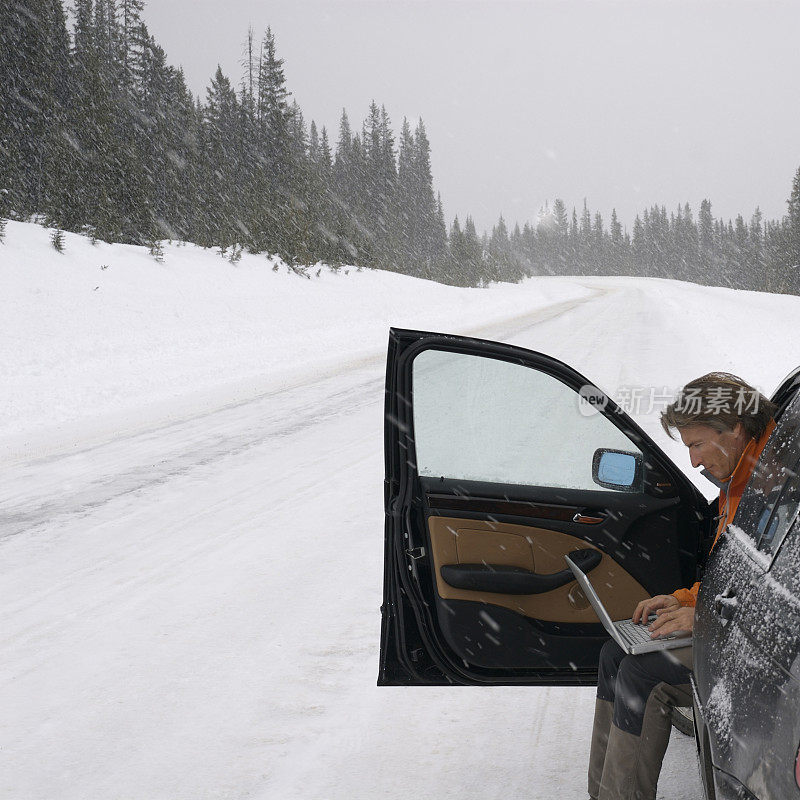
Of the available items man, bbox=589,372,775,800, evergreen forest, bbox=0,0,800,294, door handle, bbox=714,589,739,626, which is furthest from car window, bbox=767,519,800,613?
evergreen forest, bbox=0,0,800,294

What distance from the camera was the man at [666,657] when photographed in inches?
84.7

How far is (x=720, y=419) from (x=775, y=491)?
1.67 ft

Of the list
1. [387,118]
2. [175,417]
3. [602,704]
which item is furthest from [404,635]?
[387,118]

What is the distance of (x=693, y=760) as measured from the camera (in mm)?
2785

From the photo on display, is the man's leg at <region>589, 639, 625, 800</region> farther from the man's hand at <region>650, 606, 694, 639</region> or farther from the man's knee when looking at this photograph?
the man's hand at <region>650, 606, 694, 639</region>

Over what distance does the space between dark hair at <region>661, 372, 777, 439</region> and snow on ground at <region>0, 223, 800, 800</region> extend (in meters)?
1.25

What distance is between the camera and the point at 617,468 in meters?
2.76

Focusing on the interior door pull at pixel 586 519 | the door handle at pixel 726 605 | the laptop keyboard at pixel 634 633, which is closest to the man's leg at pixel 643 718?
the laptop keyboard at pixel 634 633

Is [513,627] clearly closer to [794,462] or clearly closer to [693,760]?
[693,760]

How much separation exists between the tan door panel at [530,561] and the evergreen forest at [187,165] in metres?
19.0

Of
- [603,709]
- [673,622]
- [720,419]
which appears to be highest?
[720,419]

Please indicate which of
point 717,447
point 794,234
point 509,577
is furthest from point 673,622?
point 794,234

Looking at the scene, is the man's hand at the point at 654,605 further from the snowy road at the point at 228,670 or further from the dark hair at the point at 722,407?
the snowy road at the point at 228,670

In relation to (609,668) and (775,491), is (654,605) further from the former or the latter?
(775,491)
